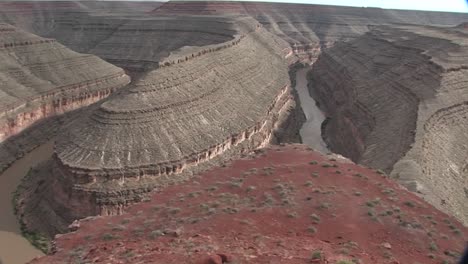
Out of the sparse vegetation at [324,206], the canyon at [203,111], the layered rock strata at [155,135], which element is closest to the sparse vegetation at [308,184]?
the sparse vegetation at [324,206]

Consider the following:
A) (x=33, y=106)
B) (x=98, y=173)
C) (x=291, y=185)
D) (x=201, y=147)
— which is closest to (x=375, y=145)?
(x=201, y=147)

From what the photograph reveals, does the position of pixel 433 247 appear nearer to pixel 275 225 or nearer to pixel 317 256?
pixel 317 256

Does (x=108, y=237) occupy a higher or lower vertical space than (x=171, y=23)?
lower

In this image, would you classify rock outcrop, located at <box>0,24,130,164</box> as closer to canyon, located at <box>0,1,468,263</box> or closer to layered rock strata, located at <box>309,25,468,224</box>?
canyon, located at <box>0,1,468,263</box>

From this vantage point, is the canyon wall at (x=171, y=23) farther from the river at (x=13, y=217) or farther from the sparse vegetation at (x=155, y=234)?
the sparse vegetation at (x=155, y=234)

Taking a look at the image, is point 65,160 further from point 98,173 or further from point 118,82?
point 118,82

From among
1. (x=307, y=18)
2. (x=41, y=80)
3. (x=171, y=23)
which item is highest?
(x=307, y=18)

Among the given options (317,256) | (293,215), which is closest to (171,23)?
(293,215)
